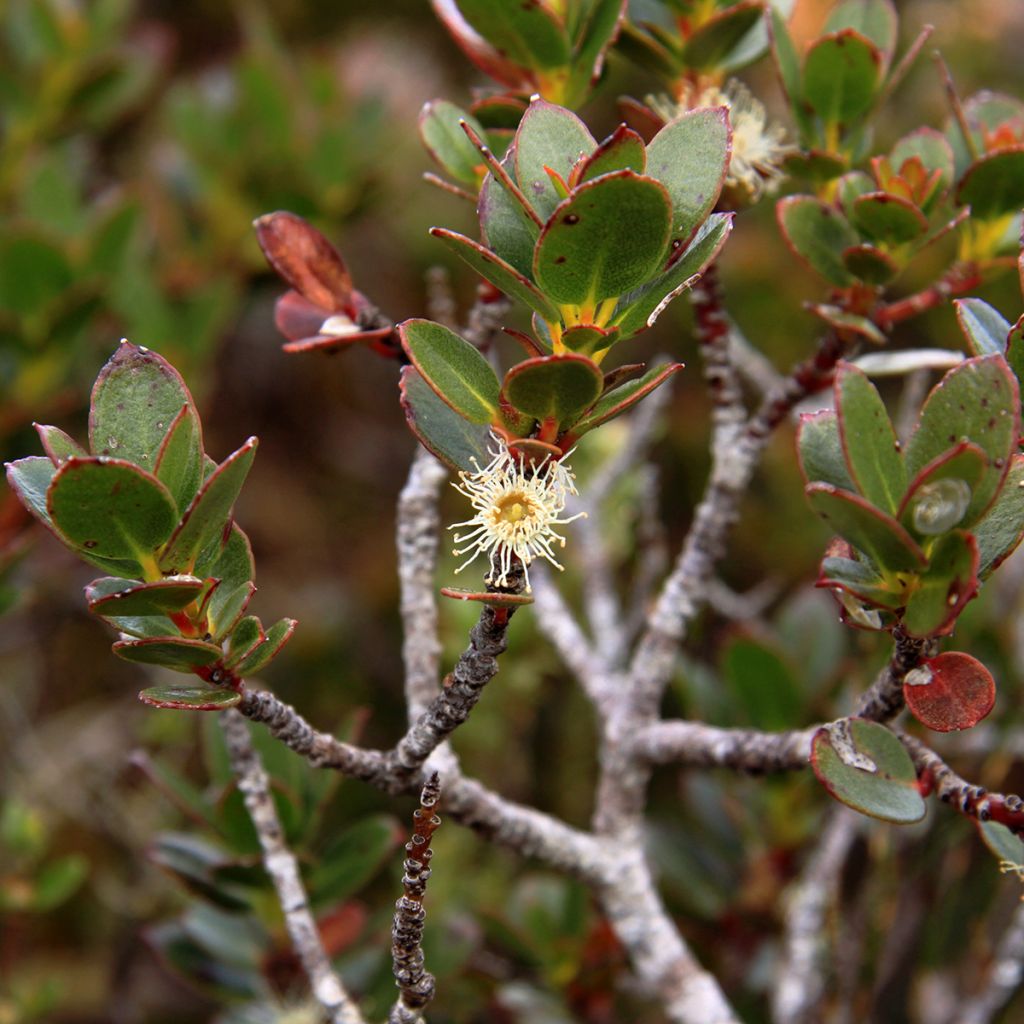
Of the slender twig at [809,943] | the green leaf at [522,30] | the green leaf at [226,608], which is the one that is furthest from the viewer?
the slender twig at [809,943]

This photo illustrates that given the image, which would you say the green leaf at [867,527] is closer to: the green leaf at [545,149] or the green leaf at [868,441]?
the green leaf at [868,441]

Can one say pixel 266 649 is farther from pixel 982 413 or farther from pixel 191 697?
pixel 982 413

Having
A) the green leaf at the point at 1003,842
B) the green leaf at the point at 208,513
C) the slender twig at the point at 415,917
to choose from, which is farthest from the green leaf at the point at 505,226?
the green leaf at the point at 1003,842

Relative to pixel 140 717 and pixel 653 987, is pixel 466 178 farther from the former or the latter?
pixel 140 717

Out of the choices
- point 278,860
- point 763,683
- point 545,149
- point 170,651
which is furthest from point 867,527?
point 763,683

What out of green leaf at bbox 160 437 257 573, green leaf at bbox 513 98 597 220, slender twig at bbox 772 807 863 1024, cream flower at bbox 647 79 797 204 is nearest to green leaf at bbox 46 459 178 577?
green leaf at bbox 160 437 257 573

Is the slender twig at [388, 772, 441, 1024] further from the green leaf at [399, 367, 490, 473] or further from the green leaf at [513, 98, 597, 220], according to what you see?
A: the green leaf at [513, 98, 597, 220]
